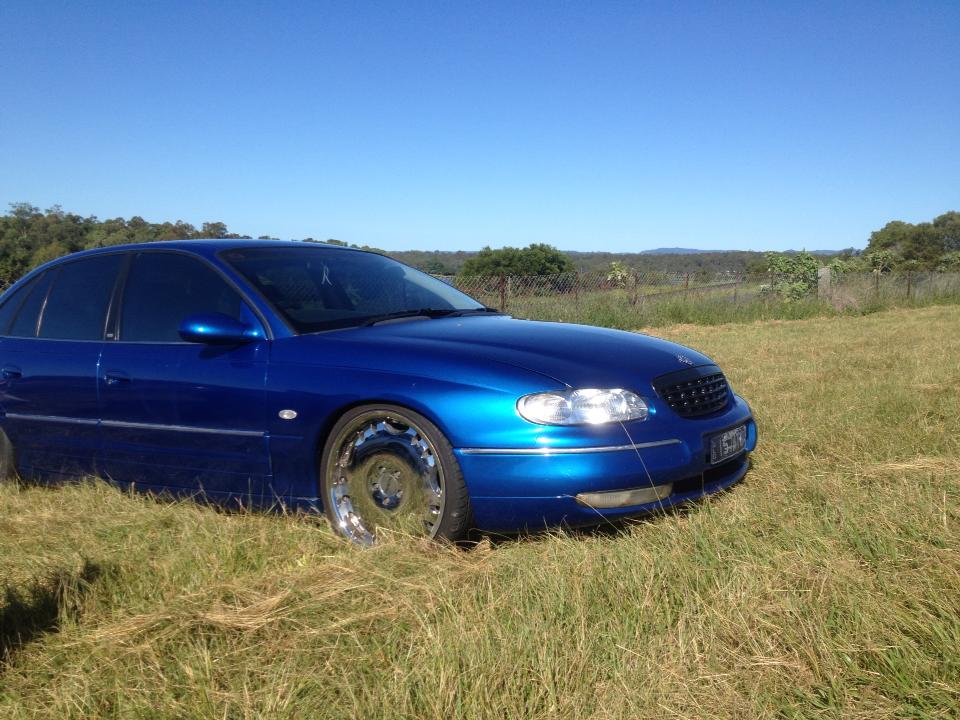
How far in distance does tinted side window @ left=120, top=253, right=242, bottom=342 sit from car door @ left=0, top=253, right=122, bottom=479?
17cm

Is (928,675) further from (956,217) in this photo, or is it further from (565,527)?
Answer: (956,217)

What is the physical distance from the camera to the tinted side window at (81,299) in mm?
4262

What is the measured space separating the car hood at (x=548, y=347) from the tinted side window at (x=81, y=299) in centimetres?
154

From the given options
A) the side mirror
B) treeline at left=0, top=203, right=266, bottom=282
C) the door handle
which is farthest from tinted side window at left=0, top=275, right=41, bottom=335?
treeline at left=0, top=203, right=266, bottom=282

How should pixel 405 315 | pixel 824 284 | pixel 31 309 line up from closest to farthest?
pixel 405 315 → pixel 31 309 → pixel 824 284

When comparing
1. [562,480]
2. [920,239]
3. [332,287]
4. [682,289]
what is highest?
[920,239]

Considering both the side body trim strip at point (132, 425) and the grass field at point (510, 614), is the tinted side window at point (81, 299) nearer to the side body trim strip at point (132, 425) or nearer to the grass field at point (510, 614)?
the side body trim strip at point (132, 425)

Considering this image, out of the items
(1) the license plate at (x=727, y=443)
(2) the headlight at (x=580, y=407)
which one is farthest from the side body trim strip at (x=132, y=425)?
(1) the license plate at (x=727, y=443)

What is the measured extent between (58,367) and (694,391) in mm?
3264

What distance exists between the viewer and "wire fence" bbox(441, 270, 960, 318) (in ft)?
48.5

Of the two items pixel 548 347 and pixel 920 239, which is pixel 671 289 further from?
pixel 920 239

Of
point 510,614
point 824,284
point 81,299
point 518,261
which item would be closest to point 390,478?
point 510,614

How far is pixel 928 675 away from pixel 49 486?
4273 mm

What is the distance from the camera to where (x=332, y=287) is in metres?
4.12
